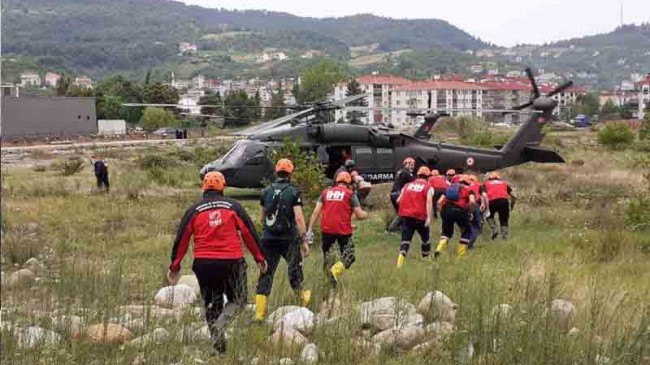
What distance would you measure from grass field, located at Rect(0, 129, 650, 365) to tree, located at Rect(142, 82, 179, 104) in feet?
247

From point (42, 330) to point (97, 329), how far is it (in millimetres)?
405

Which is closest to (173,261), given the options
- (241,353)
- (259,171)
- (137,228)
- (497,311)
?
(241,353)

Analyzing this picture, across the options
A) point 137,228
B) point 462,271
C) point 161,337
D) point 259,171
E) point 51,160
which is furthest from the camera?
point 51,160

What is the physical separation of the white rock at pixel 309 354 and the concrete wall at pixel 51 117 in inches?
2699

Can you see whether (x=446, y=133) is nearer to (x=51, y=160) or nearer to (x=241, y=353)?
(x=51, y=160)

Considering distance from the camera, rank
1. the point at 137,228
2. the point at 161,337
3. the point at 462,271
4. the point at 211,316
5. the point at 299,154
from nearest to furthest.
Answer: the point at 161,337, the point at 211,316, the point at 462,271, the point at 137,228, the point at 299,154

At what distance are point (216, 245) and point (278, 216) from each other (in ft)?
5.06

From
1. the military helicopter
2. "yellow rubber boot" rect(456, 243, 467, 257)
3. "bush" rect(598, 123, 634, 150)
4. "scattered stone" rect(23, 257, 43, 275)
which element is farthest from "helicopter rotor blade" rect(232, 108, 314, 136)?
"bush" rect(598, 123, 634, 150)

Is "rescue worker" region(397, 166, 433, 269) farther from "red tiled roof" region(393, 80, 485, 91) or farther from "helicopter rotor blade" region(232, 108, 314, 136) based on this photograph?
"red tiled roof" region(393, 80, 485, 91)

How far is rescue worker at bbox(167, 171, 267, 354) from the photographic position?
691 cm

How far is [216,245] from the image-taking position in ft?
22.7

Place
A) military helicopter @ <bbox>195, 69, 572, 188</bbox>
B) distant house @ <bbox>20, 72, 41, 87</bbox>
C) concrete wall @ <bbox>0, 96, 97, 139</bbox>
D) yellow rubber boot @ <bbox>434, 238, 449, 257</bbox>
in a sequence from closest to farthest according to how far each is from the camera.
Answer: yellow rubber boot @ <bbox>434, 238, 449, 257</bbox> → military helicopter @ <bbox>195, 69, 572, 188</bbox> → concrete wall @ <bbox>0, 96, 97, 139</bbox> → distant house @ <bbox>20, 72, 41, 87</bbox>

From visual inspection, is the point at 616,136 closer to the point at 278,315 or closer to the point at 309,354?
the point at 278,315

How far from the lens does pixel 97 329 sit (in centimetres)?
602
